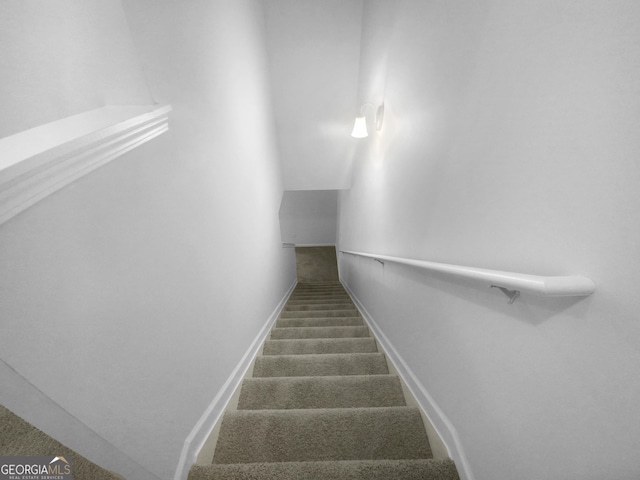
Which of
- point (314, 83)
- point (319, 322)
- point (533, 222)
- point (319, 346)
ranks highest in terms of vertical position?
point (314, 83)

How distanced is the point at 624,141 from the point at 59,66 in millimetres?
1207

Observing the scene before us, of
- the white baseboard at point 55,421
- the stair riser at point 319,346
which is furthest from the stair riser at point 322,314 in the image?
the white baseboard at point 55,421

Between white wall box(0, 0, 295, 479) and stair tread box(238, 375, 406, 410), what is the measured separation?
233mm

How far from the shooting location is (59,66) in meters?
0.61

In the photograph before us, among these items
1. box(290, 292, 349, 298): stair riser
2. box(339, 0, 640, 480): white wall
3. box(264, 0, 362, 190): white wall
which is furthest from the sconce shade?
box(290, 292, 349, 298): stair riser

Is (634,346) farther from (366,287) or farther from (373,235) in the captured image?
(366,287)

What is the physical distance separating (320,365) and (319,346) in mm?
318

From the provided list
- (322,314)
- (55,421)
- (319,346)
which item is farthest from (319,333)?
(55,421)

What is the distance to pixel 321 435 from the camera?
119 centimetres

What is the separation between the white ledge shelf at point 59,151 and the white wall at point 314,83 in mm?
2720

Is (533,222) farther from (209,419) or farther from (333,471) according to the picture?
(209,419)

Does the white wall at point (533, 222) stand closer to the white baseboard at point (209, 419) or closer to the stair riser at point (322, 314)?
the white baseboard at point (209, 419)

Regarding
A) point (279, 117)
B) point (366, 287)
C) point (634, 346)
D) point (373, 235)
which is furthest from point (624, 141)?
point (279, 117)

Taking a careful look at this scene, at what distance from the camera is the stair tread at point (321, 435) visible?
1.15 m
